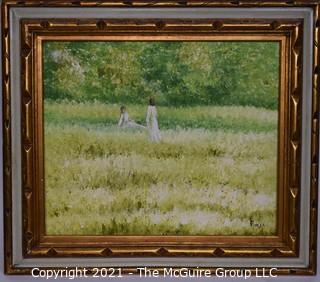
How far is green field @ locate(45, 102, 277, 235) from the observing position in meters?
1.28

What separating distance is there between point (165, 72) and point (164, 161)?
20 cm

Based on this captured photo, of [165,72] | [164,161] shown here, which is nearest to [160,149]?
[164,161]

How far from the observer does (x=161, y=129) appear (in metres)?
1.28

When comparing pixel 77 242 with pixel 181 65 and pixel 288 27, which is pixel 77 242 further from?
pixel 288 27

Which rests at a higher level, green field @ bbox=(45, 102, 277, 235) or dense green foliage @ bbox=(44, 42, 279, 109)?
dense green foliage @ bbox=(44, 42, 279, 109)

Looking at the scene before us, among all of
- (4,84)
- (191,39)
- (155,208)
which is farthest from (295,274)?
(4,84)

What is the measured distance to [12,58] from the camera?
125 cm

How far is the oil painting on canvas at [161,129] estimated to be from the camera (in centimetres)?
127

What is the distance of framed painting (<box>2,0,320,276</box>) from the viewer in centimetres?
126

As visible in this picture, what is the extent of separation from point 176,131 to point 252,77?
0.70 ft

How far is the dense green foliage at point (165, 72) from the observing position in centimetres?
127

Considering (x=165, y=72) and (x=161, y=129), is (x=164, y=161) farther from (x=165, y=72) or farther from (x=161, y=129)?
(x=165, y=72)

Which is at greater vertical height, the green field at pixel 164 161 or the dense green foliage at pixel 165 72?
the dense green foliage at pixel 165 72

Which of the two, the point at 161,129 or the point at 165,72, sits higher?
the point at 165,72
